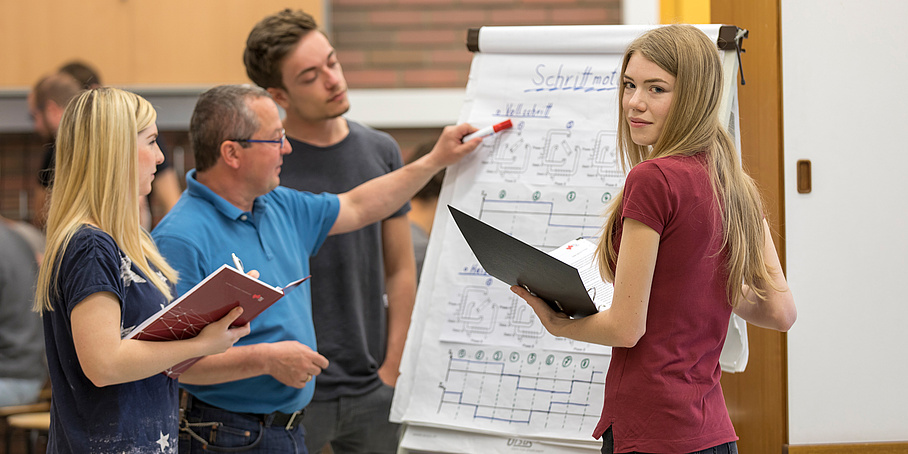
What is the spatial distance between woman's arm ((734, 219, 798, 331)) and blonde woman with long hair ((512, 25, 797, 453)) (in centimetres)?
6

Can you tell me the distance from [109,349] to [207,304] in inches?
6.8

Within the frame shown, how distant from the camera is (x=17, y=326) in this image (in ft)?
10.3

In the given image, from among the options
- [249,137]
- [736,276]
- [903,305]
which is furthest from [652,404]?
[249,137]

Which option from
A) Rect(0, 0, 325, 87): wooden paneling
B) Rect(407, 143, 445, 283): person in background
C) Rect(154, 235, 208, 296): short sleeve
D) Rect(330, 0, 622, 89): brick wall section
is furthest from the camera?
Rect(330, 0, 622, 89): brick wall section

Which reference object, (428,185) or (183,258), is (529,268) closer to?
(183,258)

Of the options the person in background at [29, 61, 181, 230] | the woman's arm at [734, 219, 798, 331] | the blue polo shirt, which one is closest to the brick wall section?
the person in background at [29, 61, 181, 230]

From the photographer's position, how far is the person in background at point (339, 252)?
2102mm

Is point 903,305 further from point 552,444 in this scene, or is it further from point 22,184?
point 22,184

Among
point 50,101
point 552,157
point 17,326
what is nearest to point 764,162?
point 552,157

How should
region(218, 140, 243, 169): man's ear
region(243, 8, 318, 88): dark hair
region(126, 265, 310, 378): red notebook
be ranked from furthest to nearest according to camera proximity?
region(243, 8, 318, 88): dark hair → region(218, 140, 243, 169): man's ear → region(126, 265, 310, 378): red notebook

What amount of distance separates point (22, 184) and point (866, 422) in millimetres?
3848

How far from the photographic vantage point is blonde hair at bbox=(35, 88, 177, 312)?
1.42 metres

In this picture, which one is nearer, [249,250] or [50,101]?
[249,250]

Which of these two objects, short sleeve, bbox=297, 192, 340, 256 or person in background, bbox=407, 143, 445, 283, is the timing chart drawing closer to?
short sleeve, bbox=297, 192, 340, 256
